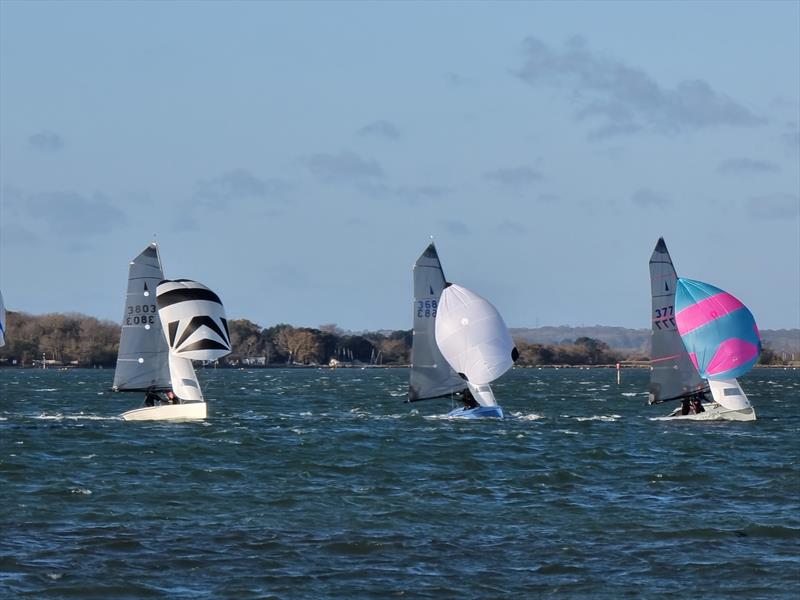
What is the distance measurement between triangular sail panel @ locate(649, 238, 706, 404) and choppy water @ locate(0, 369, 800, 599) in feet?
9.18

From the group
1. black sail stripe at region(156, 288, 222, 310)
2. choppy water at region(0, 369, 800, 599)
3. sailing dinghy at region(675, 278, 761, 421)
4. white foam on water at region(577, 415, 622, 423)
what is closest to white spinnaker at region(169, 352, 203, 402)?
choppy water at region(0, 369, 800, 599)

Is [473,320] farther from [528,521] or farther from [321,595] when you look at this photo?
[321,595]

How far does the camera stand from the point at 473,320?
2291 inches

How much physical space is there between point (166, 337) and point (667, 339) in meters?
20.6

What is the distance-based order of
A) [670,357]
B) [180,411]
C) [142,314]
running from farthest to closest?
[142,314]
[670,357]
[180,411]

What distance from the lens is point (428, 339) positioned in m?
60.1

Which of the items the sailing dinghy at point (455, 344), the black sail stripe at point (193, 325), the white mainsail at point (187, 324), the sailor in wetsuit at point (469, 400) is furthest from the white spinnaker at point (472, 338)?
the black sail stripe at point (193, 325)

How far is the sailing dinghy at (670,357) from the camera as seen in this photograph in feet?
199

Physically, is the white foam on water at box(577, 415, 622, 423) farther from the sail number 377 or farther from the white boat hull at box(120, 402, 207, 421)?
the white boat hull at box(120, 402, 207, 421)

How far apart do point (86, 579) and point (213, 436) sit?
29.1 meters

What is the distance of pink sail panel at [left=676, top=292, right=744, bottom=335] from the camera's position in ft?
190

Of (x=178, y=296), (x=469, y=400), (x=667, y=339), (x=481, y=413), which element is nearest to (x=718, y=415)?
(x=667, y=339)

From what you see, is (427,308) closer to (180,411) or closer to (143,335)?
(180,411)

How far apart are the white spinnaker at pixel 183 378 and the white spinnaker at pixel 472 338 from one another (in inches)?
397
